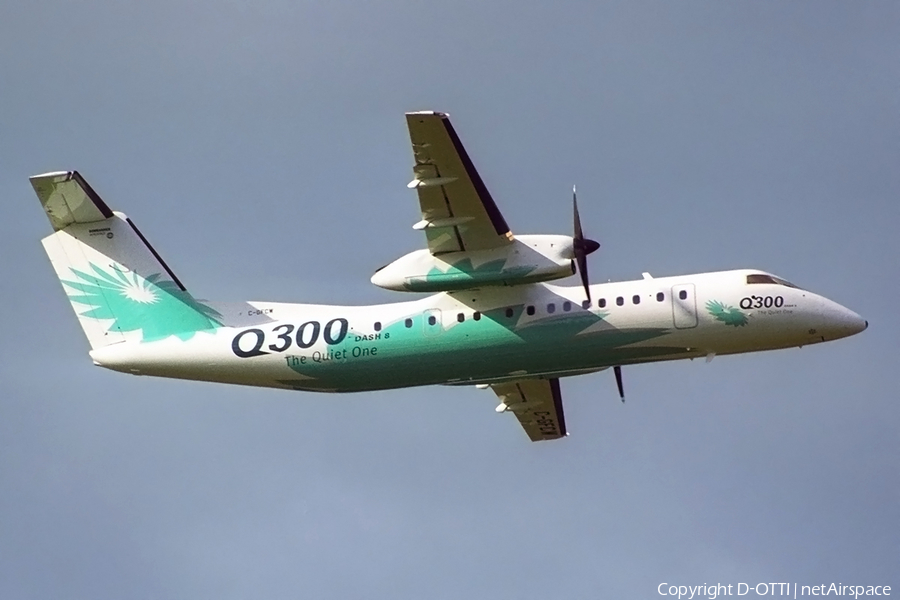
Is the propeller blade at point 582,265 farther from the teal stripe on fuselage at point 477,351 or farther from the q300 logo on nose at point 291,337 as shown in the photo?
the q300 logo on nose at point 291,337

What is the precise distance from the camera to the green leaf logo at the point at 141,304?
882 inches

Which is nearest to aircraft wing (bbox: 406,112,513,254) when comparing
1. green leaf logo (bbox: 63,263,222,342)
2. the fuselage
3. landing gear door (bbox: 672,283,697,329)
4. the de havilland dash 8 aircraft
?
the de havilland dash 8 aircraft

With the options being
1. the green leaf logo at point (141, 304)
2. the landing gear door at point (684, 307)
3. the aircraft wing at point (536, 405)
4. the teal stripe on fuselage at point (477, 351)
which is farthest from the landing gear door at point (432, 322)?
the landing gear door at point (684, 307)

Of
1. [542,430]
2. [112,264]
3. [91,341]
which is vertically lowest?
[542,430]

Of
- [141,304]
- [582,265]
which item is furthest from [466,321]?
[141,304]

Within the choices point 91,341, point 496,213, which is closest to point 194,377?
point 91,341

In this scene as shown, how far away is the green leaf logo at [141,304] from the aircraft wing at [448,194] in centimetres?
474

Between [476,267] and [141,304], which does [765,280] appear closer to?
[476,267]

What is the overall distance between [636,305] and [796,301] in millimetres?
2741

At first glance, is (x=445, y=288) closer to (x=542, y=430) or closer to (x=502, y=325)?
(x=502, y=325)

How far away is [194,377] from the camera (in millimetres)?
22000

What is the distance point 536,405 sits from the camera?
2539 centimetres

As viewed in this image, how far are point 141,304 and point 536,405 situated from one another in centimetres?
828

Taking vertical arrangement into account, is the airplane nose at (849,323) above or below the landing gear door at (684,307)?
below
